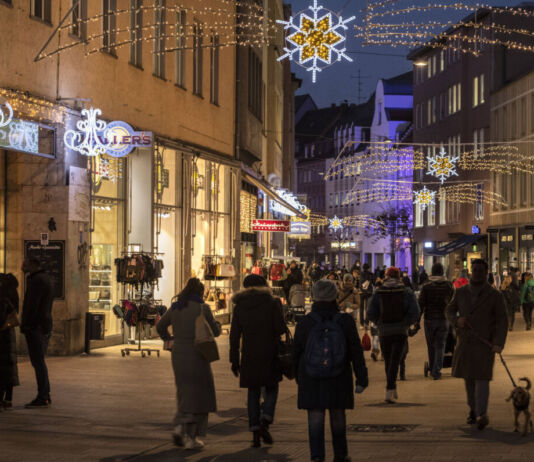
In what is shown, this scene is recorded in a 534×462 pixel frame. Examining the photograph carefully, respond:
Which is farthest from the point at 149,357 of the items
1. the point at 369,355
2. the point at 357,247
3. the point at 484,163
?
the point at 357,247

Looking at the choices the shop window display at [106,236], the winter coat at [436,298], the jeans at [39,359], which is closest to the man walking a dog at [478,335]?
the jeans at [39,359]

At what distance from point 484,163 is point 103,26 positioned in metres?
45.3

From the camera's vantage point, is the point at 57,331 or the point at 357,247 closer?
the point at 57,331

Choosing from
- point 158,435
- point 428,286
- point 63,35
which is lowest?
point 158,435

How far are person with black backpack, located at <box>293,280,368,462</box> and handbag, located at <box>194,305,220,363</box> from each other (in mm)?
2137

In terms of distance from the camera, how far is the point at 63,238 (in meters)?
22.4

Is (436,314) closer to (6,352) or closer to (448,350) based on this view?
(448,350)

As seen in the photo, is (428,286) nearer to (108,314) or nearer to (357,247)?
(108,314)

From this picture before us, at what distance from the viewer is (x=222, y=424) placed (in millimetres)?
14141

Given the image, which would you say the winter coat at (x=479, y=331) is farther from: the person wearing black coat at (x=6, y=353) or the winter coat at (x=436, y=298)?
the winter coat at (x=436, y=298)

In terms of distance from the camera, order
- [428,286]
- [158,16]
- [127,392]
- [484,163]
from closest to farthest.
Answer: [127,392]
[428,286]
[158,16]
[484,163]

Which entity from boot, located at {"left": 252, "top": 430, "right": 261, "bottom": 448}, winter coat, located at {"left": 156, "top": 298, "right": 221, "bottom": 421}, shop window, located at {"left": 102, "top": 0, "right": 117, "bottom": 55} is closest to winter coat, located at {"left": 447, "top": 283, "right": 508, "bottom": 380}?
boot, located at {"left": 252, "top": 430, "right": 261, "bottom": 448}

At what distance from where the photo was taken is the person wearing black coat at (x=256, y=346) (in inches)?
478

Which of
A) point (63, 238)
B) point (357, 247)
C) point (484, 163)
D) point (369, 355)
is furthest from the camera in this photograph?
point (357, 247)
